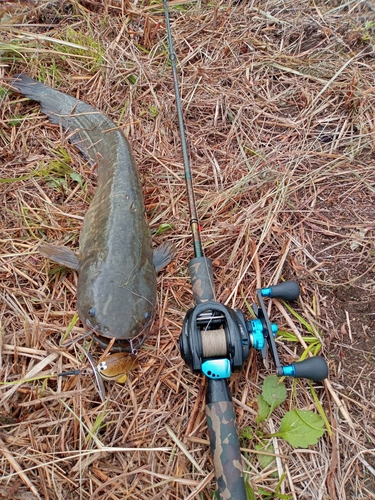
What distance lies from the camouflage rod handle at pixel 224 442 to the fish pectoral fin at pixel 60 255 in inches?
49.2

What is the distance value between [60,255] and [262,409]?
1627mm

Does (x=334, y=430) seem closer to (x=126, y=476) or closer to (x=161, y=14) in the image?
(x=126, y=476)

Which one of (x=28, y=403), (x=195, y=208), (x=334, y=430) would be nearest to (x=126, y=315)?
(x=28, y=403)

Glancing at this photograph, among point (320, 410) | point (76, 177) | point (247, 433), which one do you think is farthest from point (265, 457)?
point (76, 177)

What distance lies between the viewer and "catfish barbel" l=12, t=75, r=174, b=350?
95.0 inches

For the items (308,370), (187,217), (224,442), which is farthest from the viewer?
(187,217)

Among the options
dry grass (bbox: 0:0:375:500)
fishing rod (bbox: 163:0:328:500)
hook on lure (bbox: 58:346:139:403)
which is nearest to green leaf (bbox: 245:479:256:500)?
dry grass (bbox: 0:0:375:500)

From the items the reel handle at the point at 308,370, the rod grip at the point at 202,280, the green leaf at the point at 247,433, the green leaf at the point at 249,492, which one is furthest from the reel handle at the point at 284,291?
the green leaf at the point at 249,492

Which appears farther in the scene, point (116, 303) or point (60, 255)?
point (60, 255)

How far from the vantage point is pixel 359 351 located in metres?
2.41

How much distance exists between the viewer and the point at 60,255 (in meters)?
2.72

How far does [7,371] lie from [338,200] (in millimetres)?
2555

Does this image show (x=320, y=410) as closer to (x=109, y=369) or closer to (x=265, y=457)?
(x=265, y=457)

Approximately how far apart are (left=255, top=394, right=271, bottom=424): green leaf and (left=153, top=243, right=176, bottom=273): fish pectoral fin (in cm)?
106
